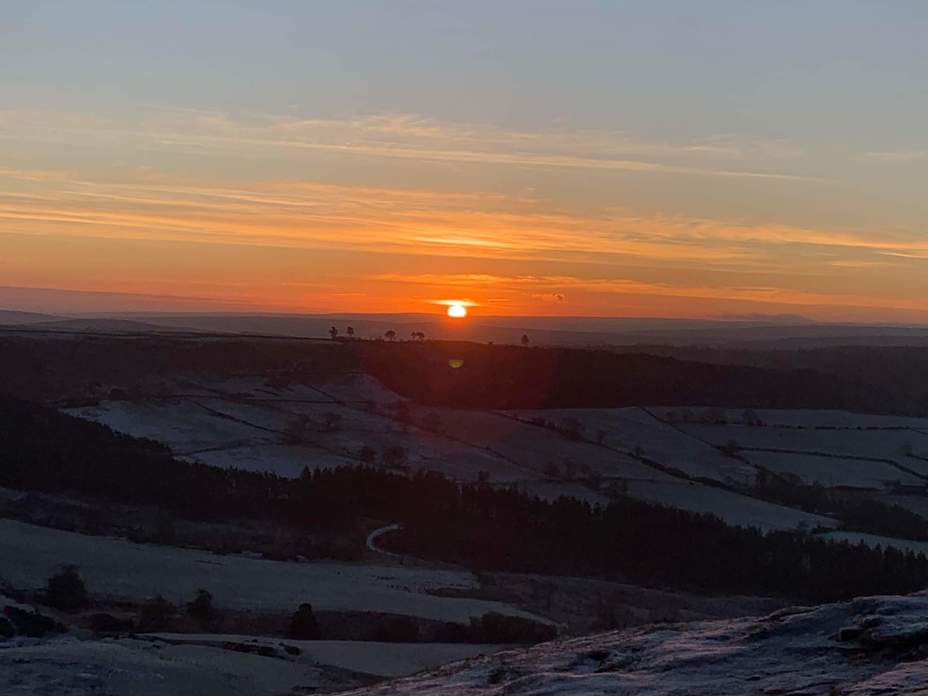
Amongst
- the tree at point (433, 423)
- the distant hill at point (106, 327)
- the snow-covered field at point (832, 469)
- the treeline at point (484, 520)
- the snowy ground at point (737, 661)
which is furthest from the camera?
the distant hill at point (106, 327)

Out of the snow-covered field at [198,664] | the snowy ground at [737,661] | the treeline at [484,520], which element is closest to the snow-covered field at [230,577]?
the snow-covered field at [198,664]

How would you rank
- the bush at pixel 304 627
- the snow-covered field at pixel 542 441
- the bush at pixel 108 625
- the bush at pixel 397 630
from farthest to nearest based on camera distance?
the snow-covered field at pixel 542 441 < the bush at pixel 397 630 < the bush at pixel 304 627 < the bush at pixel 108 625

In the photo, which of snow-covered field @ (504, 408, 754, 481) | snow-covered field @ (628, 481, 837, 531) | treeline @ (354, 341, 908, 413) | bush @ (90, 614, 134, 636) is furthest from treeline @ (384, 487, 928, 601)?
treeline @ (354, 341, 908, 413)

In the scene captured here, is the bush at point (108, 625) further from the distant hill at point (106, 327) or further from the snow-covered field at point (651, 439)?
the distant hill at point (106, 327)

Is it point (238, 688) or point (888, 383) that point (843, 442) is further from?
point (238, 688)

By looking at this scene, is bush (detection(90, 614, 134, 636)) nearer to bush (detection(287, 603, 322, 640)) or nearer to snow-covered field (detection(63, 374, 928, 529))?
bush (detection(287, 603, 322, 640))

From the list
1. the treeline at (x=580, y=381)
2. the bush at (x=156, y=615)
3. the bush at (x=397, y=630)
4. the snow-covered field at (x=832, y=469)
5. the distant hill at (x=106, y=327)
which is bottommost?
the bush at (x=397, y=630)
